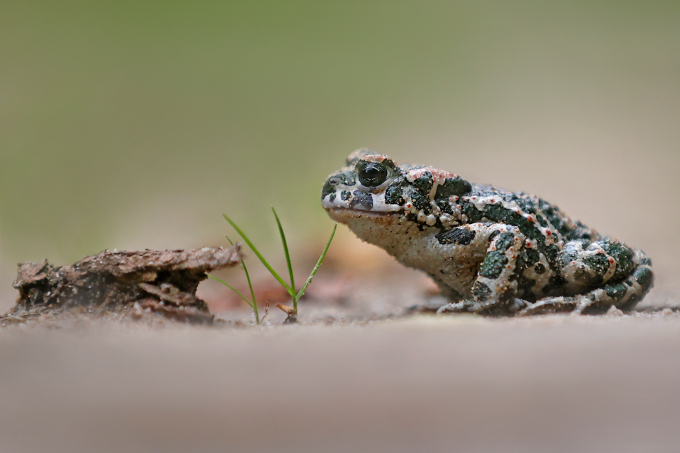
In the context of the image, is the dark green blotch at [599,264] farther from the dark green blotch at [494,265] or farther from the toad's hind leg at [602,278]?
the dark green blotch at [494,265]

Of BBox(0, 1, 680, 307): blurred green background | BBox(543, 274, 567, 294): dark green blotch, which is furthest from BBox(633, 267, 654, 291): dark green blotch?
BBox(0, 1, 680, 307): blurred green background

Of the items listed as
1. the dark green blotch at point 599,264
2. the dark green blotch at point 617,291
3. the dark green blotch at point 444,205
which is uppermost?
the dark green blotch at point 444,205

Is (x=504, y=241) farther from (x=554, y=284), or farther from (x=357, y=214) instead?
(x=357, y=214)

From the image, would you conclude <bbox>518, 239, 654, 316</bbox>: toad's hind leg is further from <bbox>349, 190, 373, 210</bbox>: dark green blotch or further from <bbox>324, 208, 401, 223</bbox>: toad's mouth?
<bbox>349, 190, 373, 210</bbox>: dark green blotch

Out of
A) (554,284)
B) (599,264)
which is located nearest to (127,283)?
(554,284)

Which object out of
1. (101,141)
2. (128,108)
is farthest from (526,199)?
(128,108)

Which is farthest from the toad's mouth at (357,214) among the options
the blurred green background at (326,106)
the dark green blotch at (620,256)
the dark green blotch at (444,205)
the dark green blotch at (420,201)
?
the blurred green background at (326,106)
